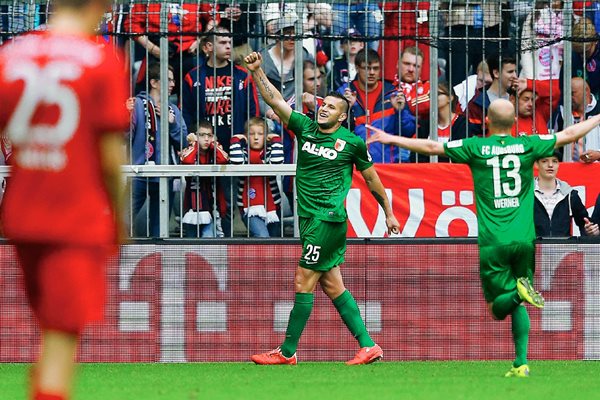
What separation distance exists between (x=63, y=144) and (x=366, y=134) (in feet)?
25.6

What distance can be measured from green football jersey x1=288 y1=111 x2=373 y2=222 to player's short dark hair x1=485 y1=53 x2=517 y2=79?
88.6 inches

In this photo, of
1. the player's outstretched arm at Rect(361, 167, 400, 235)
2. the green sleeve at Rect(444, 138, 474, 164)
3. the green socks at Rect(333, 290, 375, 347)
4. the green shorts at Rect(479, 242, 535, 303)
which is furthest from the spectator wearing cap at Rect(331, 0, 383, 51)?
the green shorts at Rect(479, 242, 535, 303)

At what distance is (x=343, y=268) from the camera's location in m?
12.2

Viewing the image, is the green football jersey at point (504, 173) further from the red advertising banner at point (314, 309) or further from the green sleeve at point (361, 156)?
the red advertising banner at point (314, 309)

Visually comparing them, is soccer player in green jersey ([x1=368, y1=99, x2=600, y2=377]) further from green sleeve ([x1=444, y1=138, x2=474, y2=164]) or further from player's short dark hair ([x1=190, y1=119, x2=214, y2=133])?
player's short dark hair ([x1=190, y1=119, x2=214, y2=133])

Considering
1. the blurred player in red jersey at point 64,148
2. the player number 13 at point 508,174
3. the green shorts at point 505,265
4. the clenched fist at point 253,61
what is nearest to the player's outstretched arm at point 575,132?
the player number 13 at point 508,174

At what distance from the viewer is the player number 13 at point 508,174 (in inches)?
391

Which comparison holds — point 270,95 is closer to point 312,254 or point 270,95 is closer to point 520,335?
point 312,254

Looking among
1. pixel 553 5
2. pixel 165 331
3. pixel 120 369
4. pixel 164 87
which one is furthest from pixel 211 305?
pixel 553 5

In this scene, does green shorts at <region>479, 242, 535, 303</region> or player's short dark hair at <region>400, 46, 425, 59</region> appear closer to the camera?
green shorts at <region>479, 242, 535, 303</region>

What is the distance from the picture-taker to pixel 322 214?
11.4 m

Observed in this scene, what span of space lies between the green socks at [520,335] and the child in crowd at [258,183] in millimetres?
3556

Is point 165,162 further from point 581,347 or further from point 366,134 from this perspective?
point 581,347

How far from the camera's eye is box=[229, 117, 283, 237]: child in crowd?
1308 cm
